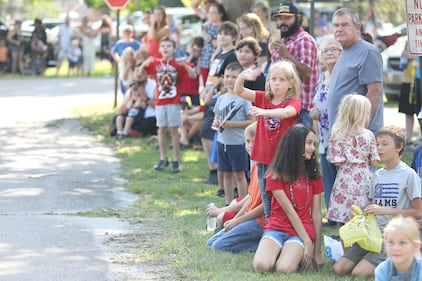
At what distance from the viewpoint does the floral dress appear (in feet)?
26.1

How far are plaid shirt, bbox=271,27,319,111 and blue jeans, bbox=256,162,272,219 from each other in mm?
2378

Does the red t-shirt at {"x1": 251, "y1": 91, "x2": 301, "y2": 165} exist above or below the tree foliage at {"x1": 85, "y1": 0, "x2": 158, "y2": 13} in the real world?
below

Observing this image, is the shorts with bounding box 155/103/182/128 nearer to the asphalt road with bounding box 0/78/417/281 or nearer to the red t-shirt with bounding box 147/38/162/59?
the asphalt road with bounding box 0/78/417/281

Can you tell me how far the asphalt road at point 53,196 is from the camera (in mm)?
7781

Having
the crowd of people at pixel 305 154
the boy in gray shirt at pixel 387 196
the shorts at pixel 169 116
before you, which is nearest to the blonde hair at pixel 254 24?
the crowd of people at pixel 305 154

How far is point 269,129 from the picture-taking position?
27.4ft

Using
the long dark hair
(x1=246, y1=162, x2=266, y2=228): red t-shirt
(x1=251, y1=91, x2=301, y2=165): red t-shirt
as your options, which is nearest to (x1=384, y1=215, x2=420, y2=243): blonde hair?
the long dark hair

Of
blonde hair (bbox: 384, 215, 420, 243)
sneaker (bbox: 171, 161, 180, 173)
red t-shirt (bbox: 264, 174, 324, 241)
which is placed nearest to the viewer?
blonde hair (bbox: 384, 215, 420, 243)

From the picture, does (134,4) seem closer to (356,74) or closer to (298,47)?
(298,47)

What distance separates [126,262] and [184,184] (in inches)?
161

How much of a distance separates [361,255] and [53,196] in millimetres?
4461

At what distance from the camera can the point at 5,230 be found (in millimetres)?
8945

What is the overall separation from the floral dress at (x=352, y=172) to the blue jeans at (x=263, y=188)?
0.51 m

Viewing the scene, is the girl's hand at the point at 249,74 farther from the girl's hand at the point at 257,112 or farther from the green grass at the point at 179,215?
the green grass at the point at 179,215
